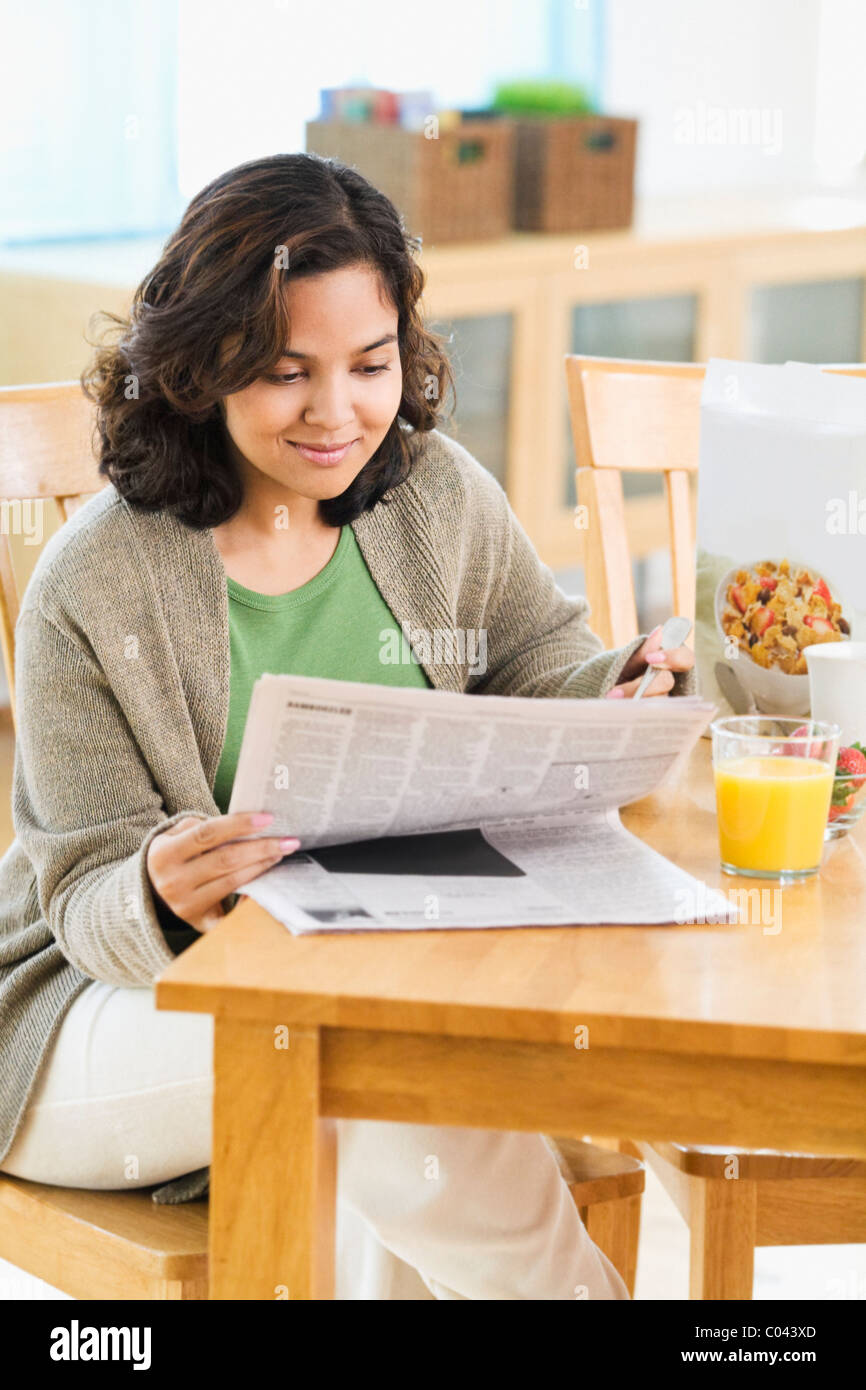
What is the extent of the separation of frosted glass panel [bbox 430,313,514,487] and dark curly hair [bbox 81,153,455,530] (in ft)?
6.47

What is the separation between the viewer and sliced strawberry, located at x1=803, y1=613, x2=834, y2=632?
115 cm

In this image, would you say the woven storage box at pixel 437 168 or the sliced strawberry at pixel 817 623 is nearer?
→ the sliced strawberry at pixel 817 623

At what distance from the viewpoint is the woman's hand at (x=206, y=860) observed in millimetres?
908

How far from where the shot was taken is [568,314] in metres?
3.41

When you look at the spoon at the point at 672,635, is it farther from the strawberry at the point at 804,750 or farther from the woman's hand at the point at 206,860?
the woman's hand at the point at 206,860

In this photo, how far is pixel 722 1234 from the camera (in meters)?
1.33

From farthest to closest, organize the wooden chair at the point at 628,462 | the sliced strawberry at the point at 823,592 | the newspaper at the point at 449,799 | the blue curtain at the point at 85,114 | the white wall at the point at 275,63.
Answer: the white wall at the point at 275,63
the blue curtain at the point at 85,114
the wooden chair at the point at 628,462
the sliced strawberry at the point at 823,592
the newspaper at the point at 449,799

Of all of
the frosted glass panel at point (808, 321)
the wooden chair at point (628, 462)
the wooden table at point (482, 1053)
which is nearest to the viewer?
the wooden table at point (482, 1053)

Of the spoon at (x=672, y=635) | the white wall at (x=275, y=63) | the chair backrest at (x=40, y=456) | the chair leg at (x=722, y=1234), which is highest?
the white wall at (x=275, y=63)

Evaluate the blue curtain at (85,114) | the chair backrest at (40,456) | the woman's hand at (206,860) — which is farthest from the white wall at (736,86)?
the woman's hand at (206,860)

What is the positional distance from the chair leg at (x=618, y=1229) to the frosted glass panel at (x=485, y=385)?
6.74 feet

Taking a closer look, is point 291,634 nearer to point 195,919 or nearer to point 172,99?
point 195,919

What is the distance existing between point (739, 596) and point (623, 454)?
0.48 m

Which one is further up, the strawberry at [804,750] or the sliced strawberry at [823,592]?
the sliced strawberry at [823,592]
